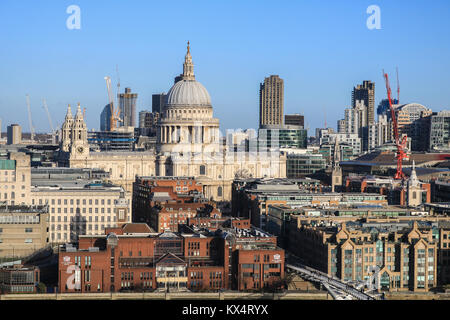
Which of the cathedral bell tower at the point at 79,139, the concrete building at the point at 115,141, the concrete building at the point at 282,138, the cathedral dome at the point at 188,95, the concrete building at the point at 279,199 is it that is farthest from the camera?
the concrete building at the point at 115,141

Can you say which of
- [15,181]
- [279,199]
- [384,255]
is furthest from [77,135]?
[384,255]

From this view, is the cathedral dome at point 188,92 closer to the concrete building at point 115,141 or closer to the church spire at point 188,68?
the church spire at point 188,68

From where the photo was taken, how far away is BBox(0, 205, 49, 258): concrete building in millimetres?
79562

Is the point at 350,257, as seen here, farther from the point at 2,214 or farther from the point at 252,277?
the point at 2,214

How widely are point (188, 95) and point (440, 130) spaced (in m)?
67.2

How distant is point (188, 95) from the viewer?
147 meters

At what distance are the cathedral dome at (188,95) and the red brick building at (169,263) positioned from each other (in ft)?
245

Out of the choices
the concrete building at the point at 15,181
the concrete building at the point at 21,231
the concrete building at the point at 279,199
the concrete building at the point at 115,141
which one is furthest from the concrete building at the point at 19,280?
the concrete building at the point at 115,141

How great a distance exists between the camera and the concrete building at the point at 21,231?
261ft

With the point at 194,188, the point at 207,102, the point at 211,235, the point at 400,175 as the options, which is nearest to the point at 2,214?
the point at 211,235

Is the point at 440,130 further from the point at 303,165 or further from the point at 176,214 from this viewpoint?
the point at 176,214

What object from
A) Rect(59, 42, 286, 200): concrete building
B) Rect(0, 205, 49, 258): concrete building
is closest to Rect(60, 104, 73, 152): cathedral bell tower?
Rect(59, 42, 286, 200): concrete building

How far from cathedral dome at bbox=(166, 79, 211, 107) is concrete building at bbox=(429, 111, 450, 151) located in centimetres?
6098

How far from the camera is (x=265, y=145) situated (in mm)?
182625
